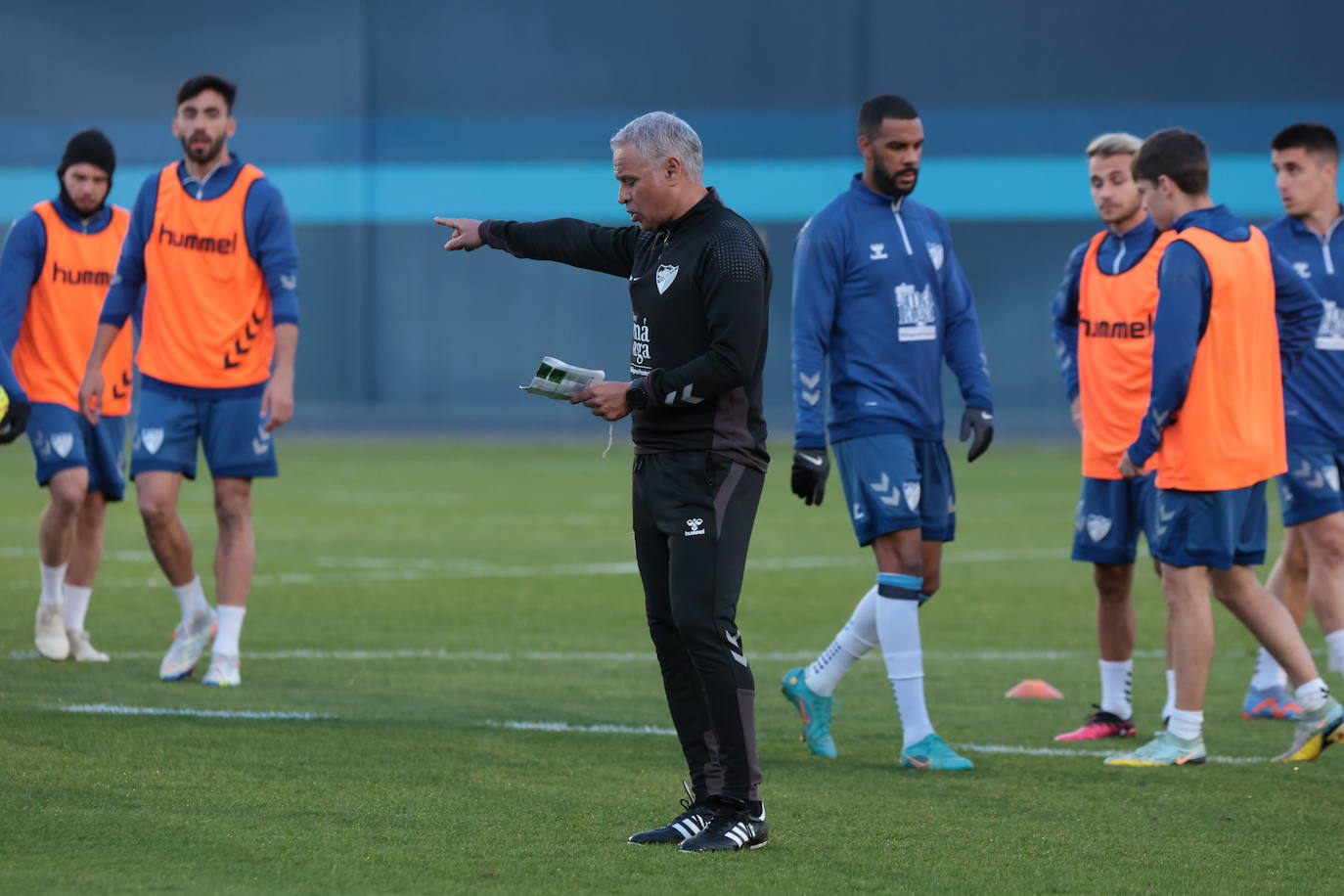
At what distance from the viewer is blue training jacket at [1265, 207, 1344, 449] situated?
8430 millimetres

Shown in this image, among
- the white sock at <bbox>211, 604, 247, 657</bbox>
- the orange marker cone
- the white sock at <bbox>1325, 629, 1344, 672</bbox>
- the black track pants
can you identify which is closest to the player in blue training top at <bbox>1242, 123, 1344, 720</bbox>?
the white sock at <bbox>1325, 629, 1344, 672</bbox>

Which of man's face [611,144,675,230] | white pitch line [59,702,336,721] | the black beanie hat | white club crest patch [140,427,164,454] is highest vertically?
the black beanie hat

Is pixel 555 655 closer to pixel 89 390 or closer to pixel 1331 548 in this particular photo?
pixel 89 390

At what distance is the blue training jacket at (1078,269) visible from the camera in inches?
316

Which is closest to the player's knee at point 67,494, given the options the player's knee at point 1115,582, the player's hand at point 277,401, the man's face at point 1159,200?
the player's hand at point 277,401

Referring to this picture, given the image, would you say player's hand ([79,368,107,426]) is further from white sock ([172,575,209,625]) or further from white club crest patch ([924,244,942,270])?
white club crest patch ([924,244,942,270])

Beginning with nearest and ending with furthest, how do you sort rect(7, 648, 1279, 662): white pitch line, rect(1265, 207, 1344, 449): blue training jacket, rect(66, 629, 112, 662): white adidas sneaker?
rect(1265, 207, 1344, 449): blue training jacket
rect(66, 629, 112, 662): white adidas sneaker
rect(7, 648, 1279, 662): white pitch line

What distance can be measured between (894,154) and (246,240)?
10.3 feet

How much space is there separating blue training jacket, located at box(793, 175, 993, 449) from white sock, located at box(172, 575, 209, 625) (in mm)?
3255

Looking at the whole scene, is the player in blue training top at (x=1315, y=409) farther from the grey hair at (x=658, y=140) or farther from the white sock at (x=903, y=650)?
the grey hair at (x=658, y=140)

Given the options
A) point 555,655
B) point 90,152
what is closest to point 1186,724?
point 555,655

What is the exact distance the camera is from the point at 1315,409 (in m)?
8.44

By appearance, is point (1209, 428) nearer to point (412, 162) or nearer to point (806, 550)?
point (806, 550)

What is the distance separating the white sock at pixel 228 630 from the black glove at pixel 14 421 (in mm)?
1900
